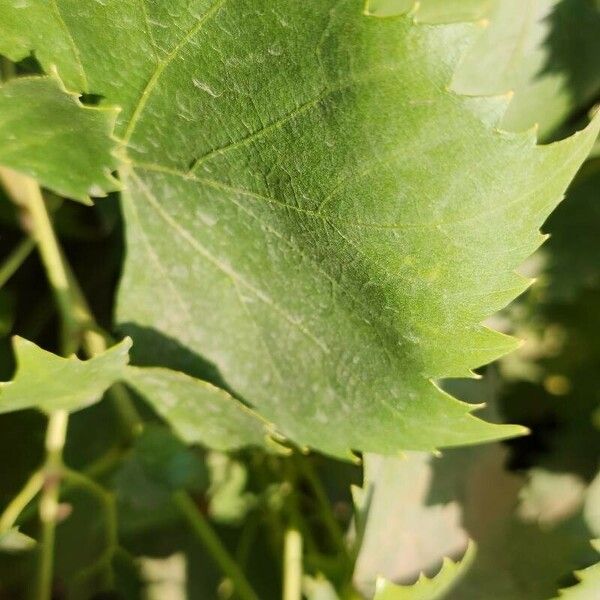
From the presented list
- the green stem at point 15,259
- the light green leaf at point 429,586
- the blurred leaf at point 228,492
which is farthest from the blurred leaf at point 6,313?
the light green leaf at point 429,586

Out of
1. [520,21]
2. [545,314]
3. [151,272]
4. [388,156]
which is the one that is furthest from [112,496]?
[545,314]

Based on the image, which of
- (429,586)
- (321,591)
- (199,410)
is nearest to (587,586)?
(429,586)

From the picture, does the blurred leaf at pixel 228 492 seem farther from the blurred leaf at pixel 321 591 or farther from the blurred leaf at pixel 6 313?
the blurred leaf at pixel 6 313

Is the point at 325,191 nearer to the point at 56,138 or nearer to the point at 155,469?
the point at 56,138

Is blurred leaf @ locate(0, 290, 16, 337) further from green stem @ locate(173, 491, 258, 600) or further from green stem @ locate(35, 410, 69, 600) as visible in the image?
green stem @ locate(173, 491, 258, 600)

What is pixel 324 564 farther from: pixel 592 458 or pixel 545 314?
pixel 545 314

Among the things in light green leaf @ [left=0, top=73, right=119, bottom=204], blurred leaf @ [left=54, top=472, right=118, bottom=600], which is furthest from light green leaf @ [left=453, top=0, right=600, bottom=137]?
blurred leaf @ [left=54, top=472, right=118, bottom=600]

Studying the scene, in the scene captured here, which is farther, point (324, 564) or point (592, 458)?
point (592, 458)
